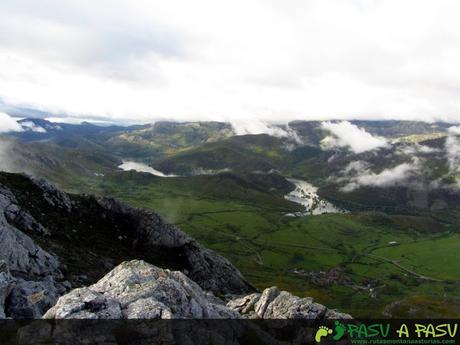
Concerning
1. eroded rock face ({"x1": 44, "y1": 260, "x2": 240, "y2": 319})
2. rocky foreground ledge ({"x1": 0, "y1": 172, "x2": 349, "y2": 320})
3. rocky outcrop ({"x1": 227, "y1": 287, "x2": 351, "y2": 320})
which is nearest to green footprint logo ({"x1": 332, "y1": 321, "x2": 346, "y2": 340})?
rocky outcrop ({"x1": 227, "y1": 287, "x2": 351, "y2": 320})

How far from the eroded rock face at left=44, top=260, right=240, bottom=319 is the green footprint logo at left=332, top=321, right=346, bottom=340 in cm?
1665

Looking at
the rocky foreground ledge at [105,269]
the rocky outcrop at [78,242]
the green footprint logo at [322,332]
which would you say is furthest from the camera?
the rocky outcrop at [78,242]

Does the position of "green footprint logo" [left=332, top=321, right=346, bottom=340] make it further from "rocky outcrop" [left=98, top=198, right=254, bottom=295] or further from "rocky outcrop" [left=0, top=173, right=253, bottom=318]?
"rocky outcrop" [left=98, top=198, right=254, bottom=295]

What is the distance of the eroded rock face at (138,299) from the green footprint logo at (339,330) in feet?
54.6

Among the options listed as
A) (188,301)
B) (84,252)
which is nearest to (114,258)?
(84,252)

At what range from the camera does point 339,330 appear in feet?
232

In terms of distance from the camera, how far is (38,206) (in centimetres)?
11238

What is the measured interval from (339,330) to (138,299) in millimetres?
36147

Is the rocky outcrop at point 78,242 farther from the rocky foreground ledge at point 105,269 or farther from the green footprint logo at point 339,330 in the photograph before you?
the green footprint logo at point 339,330

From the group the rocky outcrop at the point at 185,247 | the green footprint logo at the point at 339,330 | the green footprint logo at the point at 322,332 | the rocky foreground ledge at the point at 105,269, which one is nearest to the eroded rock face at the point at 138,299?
the rocky foreground ledge at the point at 105,269

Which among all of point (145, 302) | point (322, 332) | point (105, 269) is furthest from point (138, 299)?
point (105, 269)

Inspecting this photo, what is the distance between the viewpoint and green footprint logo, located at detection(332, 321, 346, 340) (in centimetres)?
6909

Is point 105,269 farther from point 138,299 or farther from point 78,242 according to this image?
point 138,299

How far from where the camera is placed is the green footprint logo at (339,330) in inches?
2720
